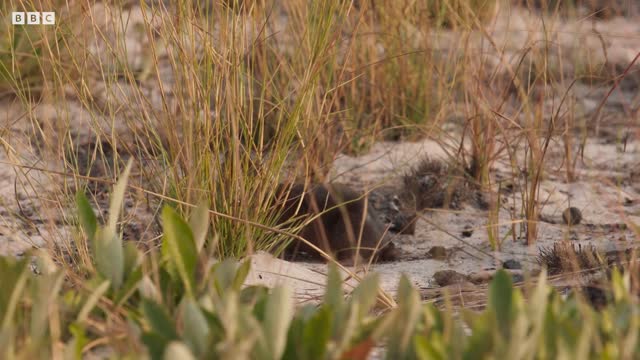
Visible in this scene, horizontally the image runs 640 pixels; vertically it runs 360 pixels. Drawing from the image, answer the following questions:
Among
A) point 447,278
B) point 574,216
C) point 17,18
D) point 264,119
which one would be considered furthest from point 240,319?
point 17,18

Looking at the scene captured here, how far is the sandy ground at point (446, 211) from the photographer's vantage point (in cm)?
240

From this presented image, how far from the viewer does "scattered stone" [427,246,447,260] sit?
270cm

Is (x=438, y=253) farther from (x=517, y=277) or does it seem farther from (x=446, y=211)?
(x=517, y=277)

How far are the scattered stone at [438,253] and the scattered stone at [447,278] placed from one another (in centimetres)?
29

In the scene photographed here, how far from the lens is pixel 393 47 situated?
12.1 feet

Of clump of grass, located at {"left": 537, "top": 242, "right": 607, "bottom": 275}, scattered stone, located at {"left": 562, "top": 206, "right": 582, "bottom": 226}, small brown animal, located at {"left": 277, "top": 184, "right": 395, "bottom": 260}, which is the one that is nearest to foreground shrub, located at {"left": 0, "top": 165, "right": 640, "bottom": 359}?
clump of grass, located at {"left": 537, "top": 242, "right": 607, "bottom": 275}

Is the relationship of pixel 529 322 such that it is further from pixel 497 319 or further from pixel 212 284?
pixel 212 284

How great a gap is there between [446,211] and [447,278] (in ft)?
0.96

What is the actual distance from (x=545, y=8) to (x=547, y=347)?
187cm

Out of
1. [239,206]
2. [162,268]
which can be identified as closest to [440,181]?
[239,206]

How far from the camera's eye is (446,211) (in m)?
2.63

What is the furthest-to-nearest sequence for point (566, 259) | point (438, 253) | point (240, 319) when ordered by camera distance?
point (438, 253) < point (566, 259) < point (240, 319)

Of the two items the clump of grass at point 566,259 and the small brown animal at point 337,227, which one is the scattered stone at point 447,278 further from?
the small brown animal at point 337,227

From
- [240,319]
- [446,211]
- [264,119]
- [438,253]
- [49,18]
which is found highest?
[49,18]
